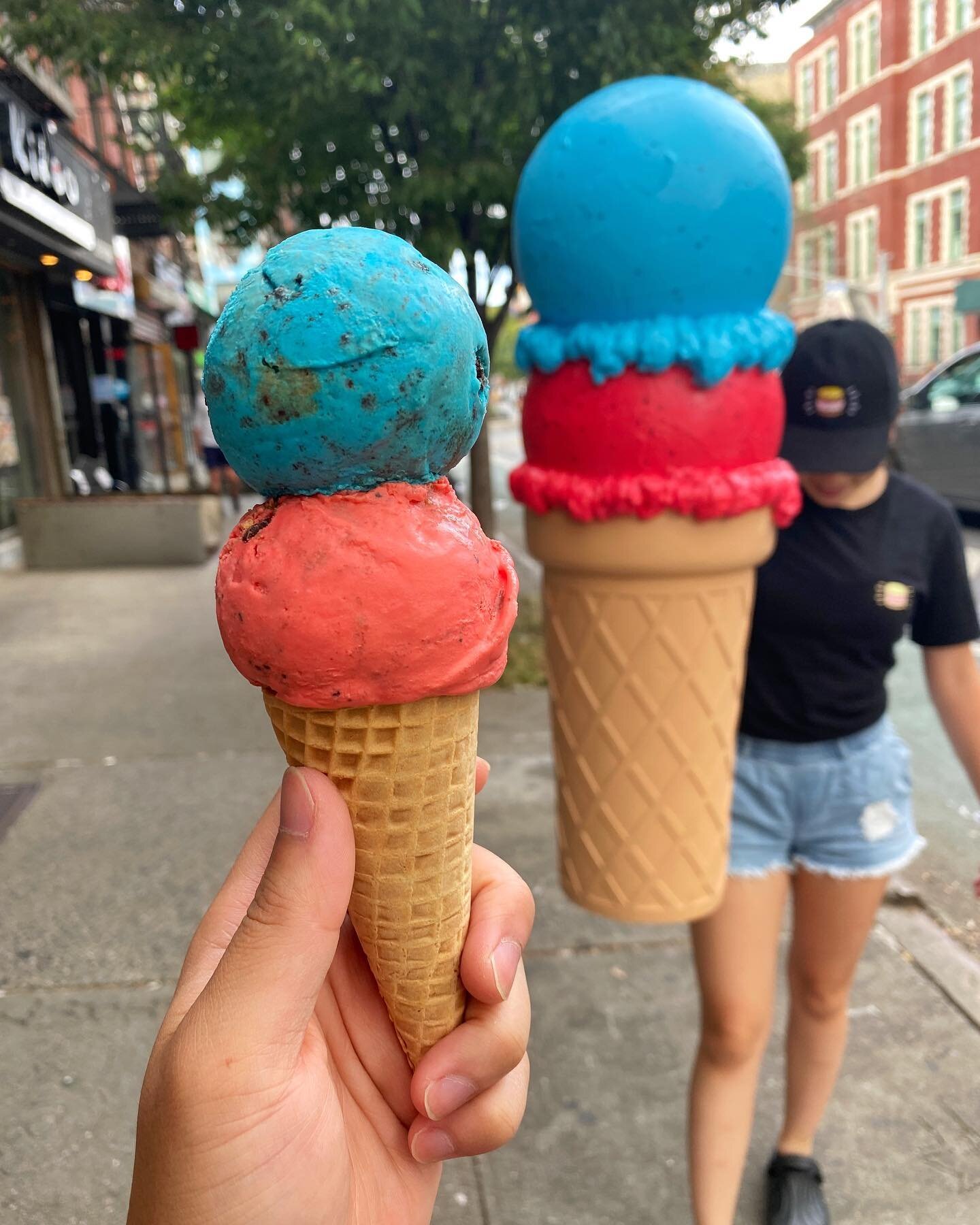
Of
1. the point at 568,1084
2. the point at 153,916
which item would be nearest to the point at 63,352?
the point at 153,916

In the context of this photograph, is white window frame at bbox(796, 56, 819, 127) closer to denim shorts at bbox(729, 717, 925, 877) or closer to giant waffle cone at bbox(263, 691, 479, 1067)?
denim shorts at bbox(729, 717, 925, 877)

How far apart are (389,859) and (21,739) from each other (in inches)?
188

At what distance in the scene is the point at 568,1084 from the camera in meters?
2.82

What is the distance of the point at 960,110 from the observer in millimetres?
29422

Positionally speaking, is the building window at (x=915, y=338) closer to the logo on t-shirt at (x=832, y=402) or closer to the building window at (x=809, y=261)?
the building window at (x=809, y=261)

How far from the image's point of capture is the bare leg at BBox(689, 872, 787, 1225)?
219cm

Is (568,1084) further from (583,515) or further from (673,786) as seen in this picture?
(583,515)

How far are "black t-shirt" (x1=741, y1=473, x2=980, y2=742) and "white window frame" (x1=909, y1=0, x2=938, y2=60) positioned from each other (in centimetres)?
3489

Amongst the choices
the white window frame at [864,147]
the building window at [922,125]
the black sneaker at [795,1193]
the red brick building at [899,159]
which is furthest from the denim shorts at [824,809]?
the white window frame at [864,147]

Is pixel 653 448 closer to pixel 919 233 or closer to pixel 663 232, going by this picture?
pixel 663 232

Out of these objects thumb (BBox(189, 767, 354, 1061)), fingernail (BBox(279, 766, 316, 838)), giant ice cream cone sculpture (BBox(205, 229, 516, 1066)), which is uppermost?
giant ice cream cone sculpture (BBox(205, 229, 516, 1066))

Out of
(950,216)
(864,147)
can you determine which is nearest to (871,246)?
(864,147)

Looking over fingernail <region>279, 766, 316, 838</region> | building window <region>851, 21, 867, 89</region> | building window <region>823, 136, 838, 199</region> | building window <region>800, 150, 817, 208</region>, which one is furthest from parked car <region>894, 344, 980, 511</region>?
building window <region>800, 150, 817, 208</region>

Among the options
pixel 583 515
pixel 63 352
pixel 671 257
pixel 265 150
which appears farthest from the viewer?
pixel 63 352
